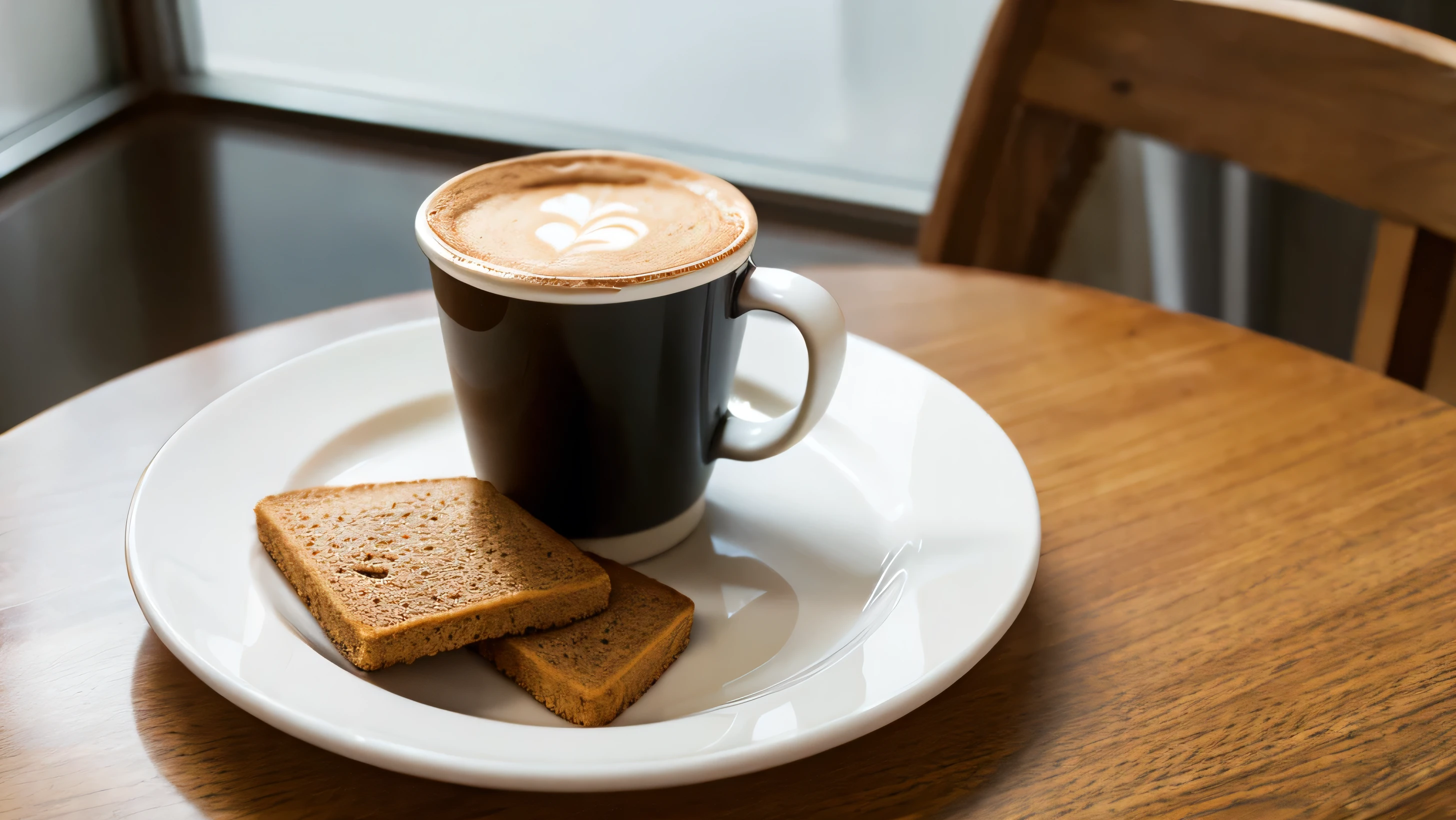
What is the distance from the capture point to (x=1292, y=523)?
669 mm

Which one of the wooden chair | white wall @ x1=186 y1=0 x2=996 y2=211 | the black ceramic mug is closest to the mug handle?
the black ceramic mug

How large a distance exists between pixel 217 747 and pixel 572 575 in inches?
7.0

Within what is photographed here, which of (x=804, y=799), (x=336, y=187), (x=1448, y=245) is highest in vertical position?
(x=1448, y=245)

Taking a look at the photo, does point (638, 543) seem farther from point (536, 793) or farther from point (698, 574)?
point (536, 793)

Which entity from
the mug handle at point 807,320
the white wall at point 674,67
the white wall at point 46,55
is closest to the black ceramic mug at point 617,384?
the mug handle at point 807,320

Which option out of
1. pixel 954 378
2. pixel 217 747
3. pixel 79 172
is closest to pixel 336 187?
pixel 79 172

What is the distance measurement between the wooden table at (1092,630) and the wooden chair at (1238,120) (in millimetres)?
125

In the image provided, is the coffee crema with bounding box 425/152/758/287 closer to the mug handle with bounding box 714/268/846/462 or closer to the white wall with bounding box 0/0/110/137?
the mug handle with bounding box 714/268/846/462

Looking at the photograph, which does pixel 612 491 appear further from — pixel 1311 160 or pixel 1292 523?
pixel 1311 160

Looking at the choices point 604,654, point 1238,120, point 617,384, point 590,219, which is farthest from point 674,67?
point 604,654

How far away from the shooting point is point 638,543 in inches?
25.4

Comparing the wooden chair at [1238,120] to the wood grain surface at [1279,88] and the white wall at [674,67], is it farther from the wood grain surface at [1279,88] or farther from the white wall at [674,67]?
the white wall at [674,67]

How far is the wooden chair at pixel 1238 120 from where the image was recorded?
33.2 inches

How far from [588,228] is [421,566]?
0.22 m
